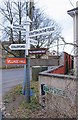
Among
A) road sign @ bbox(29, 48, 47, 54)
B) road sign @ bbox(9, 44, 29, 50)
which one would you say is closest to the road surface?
road sign @ bbox(9, 44, 29, 50)

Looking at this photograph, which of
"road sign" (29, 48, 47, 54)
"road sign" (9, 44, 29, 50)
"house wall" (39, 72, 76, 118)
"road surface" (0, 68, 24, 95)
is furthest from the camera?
"road surface" (0, 68, 24, 95)

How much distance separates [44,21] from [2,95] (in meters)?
21.2

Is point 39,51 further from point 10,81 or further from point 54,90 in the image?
point 10,81

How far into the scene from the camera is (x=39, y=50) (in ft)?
27.2

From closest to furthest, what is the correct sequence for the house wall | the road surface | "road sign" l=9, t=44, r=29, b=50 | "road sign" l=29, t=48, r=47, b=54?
the house wall
"road sign" l=29, t=48, r=47, b=54
"road sign" l=9, t=44, r=29, b=50
the road surface

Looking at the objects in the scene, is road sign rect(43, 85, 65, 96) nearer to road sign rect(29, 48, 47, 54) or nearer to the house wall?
the house wall

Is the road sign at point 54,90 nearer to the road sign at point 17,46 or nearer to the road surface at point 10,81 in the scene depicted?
the road sign at point 17,46

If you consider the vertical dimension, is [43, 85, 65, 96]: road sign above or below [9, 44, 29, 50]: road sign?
below

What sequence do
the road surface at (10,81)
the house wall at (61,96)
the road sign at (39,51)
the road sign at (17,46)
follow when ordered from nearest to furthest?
the house wall at (61,96), the road sign at (39,51), the road sign at (17,46), the road surface at (10,81)

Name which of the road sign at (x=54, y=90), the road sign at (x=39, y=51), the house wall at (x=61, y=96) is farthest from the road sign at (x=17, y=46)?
the road sign at (x=54, y=90)

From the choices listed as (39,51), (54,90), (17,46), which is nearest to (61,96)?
(54,90)

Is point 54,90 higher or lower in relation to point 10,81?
higher

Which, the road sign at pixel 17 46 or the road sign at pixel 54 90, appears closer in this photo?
the road sign at pixel 54 90

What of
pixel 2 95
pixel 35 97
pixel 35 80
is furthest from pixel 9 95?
pixel 35 80
